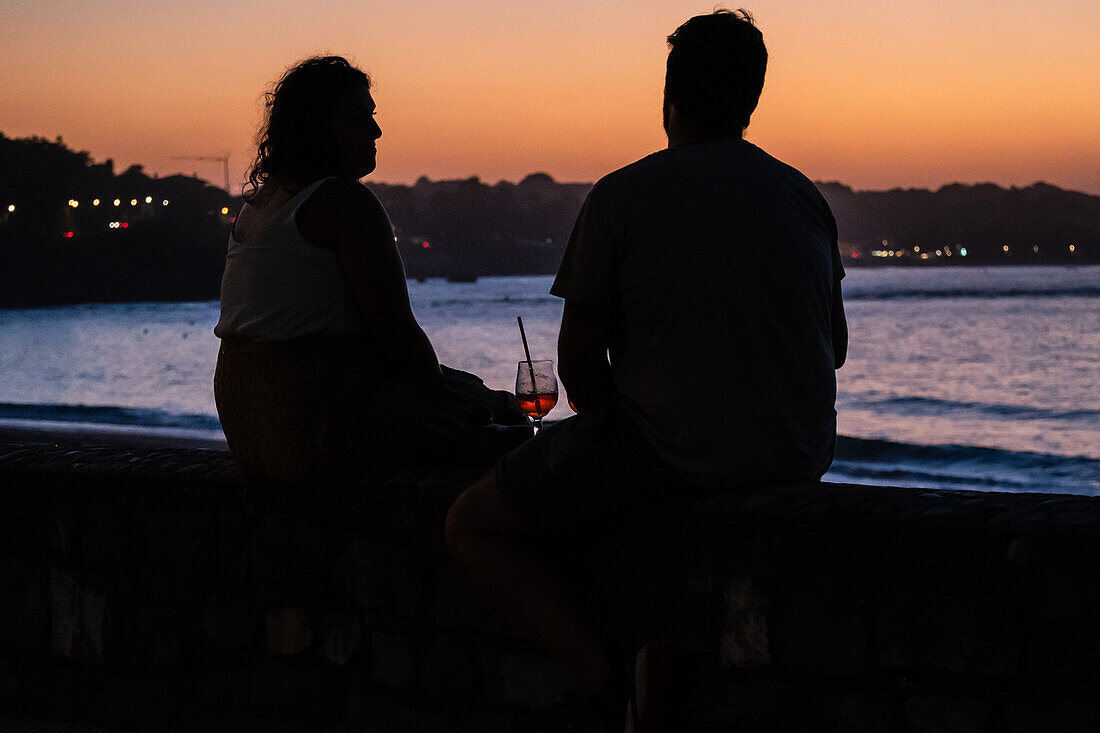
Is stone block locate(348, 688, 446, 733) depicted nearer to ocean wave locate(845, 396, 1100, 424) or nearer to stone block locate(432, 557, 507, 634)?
stone block locate(432, 557, 507, 634)

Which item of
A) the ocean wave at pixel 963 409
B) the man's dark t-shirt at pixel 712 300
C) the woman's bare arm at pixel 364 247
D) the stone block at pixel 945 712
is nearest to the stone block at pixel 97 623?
the woman's bare arm at pixel 364 247

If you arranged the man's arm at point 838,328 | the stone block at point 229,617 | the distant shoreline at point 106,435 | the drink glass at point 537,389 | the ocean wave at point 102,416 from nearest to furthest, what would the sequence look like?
1. the man's arm at point 838,328
2. the stone block at point 229,617
3. the drink glass at point 537,389
4. the distant shoreline at point 106,435
5. the ocean wave at point 102,416

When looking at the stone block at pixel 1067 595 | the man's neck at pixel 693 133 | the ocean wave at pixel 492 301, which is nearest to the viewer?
the stone block at pixel 1067 595

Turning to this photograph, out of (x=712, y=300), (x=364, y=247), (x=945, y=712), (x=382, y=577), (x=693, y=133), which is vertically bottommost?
(x=945, y=712)

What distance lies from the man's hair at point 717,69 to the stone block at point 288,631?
1.46 m

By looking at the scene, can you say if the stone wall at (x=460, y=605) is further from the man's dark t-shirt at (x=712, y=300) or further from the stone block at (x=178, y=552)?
A: the man's dark t-shirt at (x=712, y=300)

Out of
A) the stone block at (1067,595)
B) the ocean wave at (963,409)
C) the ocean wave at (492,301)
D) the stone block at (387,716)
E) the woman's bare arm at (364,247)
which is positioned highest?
the woman's bare arm at (364,247)

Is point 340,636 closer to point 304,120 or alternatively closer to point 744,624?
point 744,624

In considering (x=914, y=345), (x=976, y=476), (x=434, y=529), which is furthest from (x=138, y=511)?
(x=914, y=345)

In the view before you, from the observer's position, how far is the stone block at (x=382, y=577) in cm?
237

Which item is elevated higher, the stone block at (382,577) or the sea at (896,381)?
the stone block at (382,577)

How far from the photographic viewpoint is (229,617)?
257 centimetres

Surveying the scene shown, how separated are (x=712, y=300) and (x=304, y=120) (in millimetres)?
1170

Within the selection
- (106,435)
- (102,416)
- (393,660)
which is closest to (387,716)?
(393,660)
